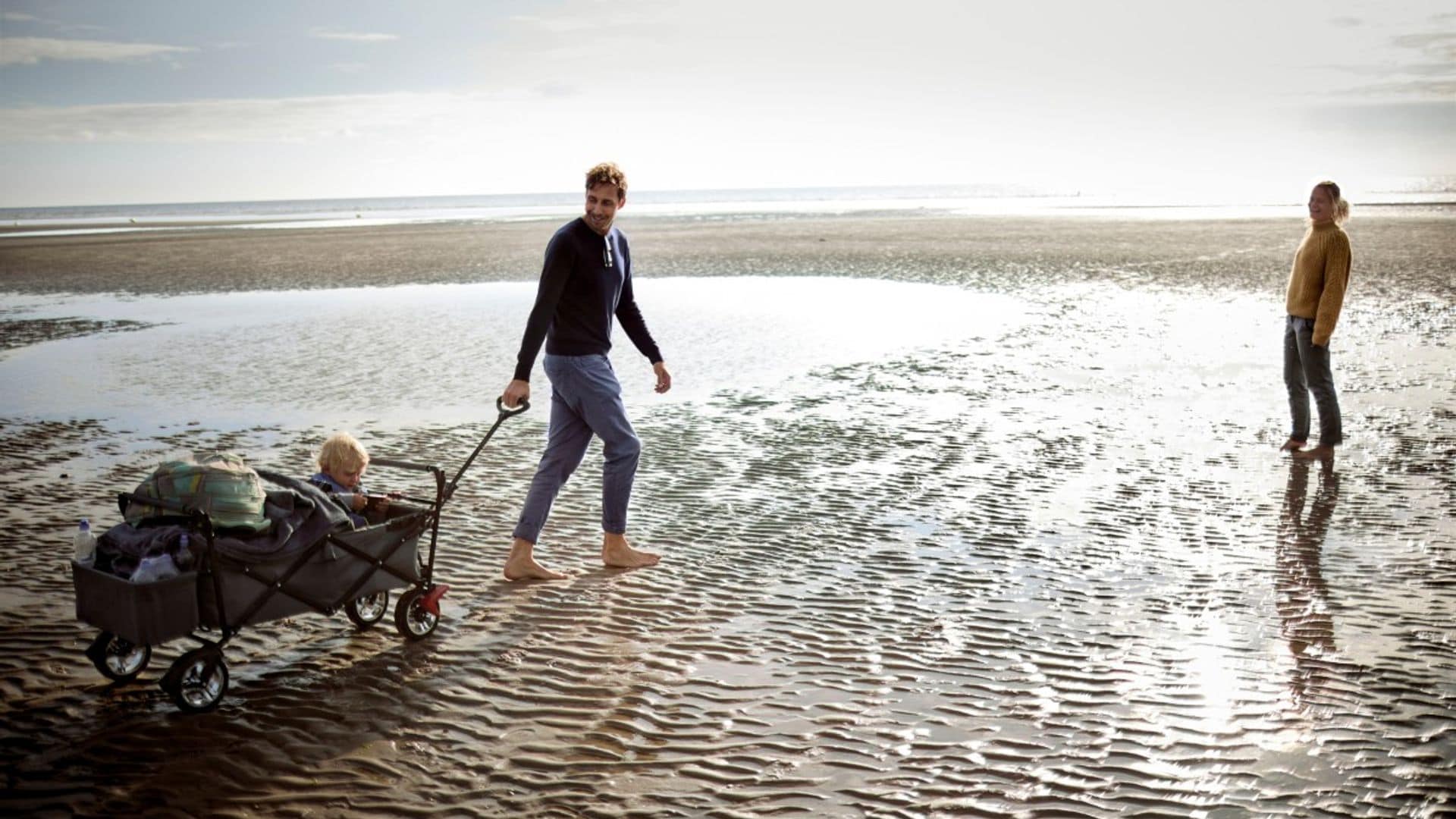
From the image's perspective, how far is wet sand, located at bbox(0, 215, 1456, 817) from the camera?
416 cm

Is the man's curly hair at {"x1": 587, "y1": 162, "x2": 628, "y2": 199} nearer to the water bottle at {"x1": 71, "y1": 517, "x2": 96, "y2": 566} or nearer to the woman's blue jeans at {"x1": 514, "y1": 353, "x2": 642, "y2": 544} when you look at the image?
the woman's blue jeans at {"x1": 514, "y1": 353, "x2": 642, "y2": 544}

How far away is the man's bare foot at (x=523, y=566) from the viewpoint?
648cm

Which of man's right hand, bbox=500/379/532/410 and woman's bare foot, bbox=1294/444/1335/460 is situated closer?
man's right hand, bbox=500/379/532/410

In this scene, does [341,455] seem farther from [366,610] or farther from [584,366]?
[584,366]

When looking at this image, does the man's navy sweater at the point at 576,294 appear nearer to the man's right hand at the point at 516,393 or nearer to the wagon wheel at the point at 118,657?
the man's right hand at the point at 516,393

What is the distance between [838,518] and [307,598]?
3698 mm

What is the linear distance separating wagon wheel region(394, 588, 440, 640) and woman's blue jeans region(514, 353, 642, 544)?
0.96 metres

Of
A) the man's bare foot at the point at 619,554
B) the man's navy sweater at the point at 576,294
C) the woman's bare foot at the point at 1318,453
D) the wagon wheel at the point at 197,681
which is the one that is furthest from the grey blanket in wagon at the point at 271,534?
the woman's bare foot at the point at 1318,453

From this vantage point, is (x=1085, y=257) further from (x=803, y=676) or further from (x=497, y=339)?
(x=803, y=676)

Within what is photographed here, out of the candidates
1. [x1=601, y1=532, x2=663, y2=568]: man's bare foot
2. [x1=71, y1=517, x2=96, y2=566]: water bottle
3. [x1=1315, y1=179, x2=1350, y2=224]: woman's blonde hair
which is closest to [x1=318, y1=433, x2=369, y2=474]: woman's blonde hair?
[x1=71, y1=517, x2=96, y2=566]: water bottle

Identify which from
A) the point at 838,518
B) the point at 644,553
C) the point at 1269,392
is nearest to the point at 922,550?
the point at 838,518

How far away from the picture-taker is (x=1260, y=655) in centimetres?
525

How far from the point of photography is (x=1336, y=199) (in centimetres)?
918

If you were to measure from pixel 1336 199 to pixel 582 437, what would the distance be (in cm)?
661
